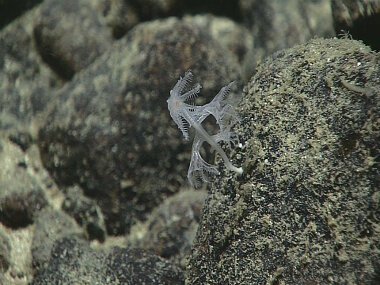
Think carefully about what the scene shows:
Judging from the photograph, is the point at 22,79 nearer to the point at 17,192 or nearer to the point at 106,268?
the point at 17,192

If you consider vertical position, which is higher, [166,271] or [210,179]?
[210,179]

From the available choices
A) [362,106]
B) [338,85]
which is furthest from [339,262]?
[338,85]

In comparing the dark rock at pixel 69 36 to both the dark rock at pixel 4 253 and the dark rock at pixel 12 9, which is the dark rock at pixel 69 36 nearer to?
the dark rock at pixel 12 9

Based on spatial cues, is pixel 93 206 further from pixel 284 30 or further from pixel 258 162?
pixel 284 30

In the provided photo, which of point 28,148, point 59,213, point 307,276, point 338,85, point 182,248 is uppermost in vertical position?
point 28,148

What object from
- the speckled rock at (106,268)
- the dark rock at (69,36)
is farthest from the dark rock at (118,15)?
the speckled rock at (106,268)

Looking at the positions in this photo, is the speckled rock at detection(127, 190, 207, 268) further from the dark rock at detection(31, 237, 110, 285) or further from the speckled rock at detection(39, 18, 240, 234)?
the dark rock at detection(31, 237, 110, 285)

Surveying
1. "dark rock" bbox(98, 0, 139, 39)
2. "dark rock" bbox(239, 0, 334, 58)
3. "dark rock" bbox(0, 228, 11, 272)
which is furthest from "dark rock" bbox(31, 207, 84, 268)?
"dark rock" bbox(239, 0, 334, 58)
